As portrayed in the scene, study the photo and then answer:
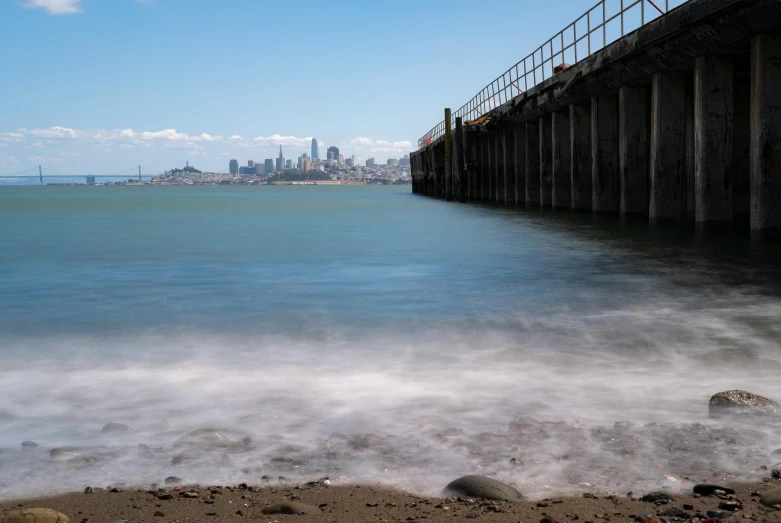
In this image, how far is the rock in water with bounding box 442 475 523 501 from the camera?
13.8 feet

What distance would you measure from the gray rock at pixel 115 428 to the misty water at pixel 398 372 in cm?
6

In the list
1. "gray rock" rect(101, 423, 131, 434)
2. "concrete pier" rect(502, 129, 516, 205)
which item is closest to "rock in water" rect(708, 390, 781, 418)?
"gray rock" rect(101, 423, 131, 434)

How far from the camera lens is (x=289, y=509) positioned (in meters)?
4.02

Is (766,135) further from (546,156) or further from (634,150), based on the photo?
(546,156)

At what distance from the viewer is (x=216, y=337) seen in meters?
9.45

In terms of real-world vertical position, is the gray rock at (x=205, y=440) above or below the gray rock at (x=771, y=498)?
below

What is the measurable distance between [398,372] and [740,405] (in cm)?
297

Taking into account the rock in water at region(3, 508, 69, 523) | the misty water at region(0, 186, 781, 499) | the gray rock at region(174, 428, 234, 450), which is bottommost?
the misty water at region(0, 186, 781, 499)

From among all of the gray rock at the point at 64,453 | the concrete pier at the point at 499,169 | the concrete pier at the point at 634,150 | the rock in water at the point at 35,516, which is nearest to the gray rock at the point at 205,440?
the gray rock at the point at 64,453

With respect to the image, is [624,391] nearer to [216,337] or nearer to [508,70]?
[216,337]

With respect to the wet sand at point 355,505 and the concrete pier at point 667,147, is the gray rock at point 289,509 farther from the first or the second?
the concrete pier at point 667,147

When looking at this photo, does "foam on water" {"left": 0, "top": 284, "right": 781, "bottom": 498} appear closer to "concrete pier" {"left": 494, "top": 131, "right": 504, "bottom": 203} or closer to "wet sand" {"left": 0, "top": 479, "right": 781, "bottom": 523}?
"wet sand" {"left": 0, "top": 479, "right": 781, "bottom": 523}

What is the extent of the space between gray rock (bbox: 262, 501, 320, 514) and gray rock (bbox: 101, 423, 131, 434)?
204 cm

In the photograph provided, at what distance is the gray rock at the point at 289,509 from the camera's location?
402 cm
